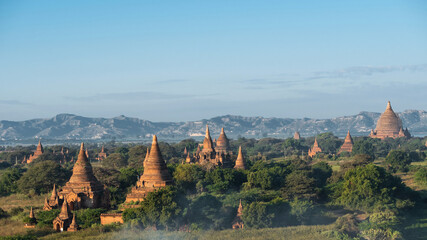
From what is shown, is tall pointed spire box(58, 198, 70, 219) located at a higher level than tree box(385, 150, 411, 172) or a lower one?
lower

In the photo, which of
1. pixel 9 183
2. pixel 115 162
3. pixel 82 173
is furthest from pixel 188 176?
pixel 115 162

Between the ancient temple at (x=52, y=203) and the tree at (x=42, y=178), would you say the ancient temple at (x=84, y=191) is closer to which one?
the ancient temple at (x=52, y=203)

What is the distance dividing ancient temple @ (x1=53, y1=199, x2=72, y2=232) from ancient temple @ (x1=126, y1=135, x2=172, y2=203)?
5925mm

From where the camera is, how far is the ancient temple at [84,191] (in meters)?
53.7

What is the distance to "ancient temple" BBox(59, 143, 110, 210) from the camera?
176 feet

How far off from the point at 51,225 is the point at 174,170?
Result: 23686mm

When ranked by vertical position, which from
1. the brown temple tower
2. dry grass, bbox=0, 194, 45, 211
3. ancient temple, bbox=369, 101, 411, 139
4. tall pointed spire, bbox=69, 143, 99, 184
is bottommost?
dry grass, bbox=0, 194, 45, 211

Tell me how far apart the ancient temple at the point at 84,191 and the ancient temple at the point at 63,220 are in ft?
18.1

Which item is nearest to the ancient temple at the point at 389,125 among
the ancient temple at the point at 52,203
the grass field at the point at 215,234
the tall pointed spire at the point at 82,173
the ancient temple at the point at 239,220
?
the tall pointed spire at the point at 82,173

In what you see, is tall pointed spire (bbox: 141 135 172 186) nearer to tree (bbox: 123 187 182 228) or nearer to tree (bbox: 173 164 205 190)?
tree (bbox: 173 164 205 190)

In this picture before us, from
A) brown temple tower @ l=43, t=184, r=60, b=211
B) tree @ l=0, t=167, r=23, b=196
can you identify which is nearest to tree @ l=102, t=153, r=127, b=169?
tree @ l=0, t=167, r=23, b=196

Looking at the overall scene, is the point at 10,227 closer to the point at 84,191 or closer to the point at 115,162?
the point at 84,191

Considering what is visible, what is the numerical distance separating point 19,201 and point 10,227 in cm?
1719

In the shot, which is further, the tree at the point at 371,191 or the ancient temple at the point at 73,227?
the tree at the point at 371,191
